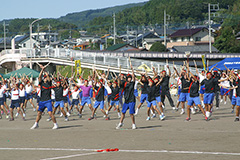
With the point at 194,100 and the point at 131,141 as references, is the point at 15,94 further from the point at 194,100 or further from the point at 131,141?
the point at 131,141

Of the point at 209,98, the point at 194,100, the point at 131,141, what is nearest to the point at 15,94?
the point at 194,100

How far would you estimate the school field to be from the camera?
8781 mm

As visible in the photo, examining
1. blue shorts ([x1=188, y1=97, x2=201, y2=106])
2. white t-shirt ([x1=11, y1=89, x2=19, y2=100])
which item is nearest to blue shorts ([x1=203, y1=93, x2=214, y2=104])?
blue shorts ([x1=188, y1=97, x2=201, y2=106])

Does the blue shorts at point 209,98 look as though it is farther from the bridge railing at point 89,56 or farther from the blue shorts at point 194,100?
the bridge railing at point 89,56

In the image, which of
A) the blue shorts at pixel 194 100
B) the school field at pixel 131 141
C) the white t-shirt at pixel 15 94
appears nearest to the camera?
the school field at pixel 131 141

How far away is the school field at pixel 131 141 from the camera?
28.8 feet

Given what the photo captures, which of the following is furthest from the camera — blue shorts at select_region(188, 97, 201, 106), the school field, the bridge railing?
the bridge railing

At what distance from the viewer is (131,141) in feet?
34.7

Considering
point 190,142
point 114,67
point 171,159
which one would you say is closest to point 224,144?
point 190,142

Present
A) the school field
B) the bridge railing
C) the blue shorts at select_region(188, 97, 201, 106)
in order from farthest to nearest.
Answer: the bridge railing
the blue shorts at select_region(188, 97, 201, 106)
the school field

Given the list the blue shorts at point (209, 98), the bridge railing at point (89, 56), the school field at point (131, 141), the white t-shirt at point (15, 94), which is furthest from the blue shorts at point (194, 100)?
the bridge railing at point (89, 56)

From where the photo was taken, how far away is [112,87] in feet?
59.9

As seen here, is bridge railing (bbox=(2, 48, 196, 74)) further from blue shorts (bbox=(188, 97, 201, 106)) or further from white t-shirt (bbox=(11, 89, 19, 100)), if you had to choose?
blue shorts (bbox=(188, 97, 201, 106))

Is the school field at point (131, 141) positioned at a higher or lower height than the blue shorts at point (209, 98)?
lower
